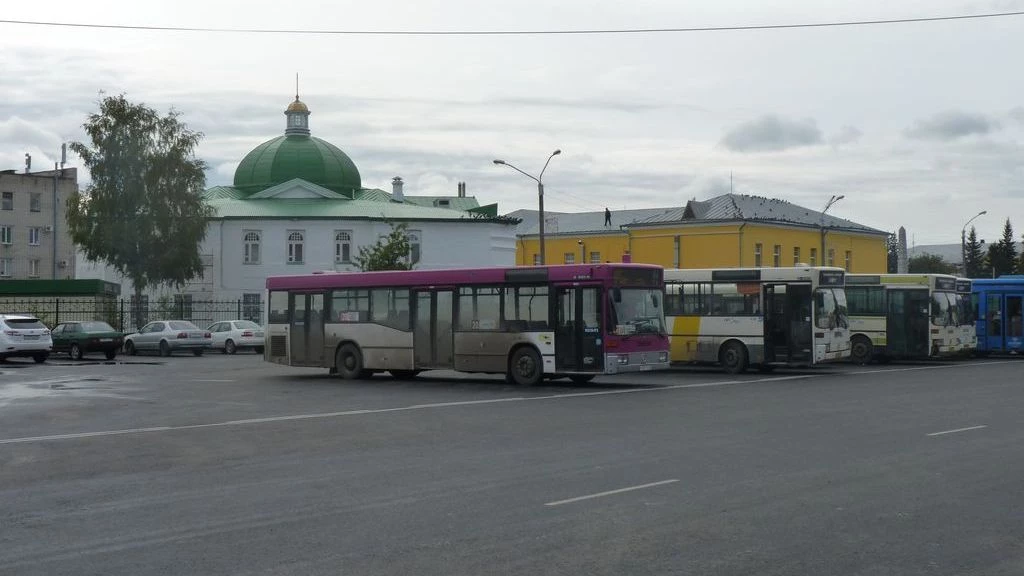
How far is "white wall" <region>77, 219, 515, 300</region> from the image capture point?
68.9 m

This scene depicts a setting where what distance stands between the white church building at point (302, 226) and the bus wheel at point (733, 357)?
38177 millimetres

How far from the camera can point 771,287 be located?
30.3 m

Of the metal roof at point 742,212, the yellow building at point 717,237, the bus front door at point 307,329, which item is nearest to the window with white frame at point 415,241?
the yellow building at point 717,237

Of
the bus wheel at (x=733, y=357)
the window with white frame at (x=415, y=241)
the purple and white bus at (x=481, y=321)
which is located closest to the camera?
the purple and white bus at (x=481, y=321)

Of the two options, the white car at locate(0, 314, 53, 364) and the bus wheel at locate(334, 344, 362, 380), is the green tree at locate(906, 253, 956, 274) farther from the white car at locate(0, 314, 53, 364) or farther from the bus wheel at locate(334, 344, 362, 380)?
the bus wheel at locate(334, 344, 362, 380)

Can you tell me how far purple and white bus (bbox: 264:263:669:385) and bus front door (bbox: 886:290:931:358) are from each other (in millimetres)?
12852

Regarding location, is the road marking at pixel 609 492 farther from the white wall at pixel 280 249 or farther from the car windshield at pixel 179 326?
the white wall at pixel 280 249

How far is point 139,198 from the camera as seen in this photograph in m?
60.1

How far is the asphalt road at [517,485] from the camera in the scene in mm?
7992

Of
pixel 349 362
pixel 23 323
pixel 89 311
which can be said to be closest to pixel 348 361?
pixel 349 362

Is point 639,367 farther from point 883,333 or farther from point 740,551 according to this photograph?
point 740,551

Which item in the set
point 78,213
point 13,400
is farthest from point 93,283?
point 13,400

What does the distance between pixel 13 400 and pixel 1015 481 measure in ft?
60.1

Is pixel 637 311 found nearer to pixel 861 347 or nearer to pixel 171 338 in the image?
pixel 861 347
